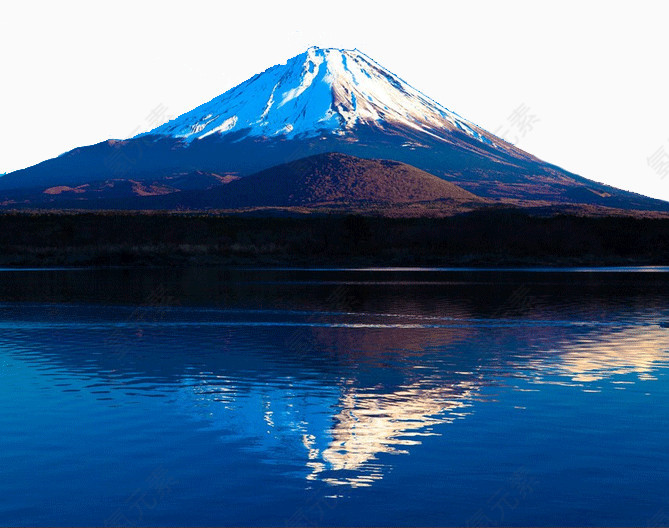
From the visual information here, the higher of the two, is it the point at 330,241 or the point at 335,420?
the point at 330,241

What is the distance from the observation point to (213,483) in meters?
11.9

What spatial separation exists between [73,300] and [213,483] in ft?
106

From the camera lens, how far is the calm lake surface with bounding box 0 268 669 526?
36.3 ft

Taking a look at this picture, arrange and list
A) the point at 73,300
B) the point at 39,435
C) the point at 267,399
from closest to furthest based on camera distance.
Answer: the point at 39,435
the point at 267,399
the point at 73,300

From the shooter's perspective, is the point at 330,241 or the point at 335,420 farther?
the point at 330,241

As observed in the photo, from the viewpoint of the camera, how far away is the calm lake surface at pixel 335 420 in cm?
1106

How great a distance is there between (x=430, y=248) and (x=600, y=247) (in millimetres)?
16163

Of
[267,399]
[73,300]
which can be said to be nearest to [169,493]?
[267,399]

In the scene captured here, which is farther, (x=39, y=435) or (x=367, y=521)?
(x=39, y=435)

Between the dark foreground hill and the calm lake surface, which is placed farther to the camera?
the dark foreground hill

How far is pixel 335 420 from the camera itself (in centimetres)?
1563

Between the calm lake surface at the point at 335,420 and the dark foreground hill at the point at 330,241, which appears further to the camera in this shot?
the dark foreground hill at the point at 330,241

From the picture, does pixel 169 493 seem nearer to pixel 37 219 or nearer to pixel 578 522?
pixel 578 522

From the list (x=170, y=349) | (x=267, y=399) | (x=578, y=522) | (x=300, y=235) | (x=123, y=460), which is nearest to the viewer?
(x=578, y=522)
